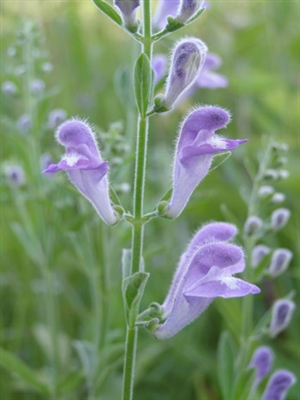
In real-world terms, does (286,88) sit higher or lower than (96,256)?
higher

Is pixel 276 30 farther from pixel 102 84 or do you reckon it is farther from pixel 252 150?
pixel 102 84

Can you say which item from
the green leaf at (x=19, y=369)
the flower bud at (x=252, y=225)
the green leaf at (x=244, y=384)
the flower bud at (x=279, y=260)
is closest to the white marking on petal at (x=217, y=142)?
the flower bud at (x=252, y=225)

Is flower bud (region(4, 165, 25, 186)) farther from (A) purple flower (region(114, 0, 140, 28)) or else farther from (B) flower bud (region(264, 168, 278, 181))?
(A) purple flower (region(114, 0, 140, 28))

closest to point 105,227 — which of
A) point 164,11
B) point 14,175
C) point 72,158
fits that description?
point 14,175

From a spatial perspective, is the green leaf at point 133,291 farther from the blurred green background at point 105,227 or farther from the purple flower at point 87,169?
the blurred green background at point 105,227

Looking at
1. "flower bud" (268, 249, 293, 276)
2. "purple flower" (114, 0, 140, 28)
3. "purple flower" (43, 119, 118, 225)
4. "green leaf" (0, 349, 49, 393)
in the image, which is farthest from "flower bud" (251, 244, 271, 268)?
"purple flower" (114, 0, 140, 28)

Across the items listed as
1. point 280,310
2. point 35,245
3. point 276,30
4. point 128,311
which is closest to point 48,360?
point 35,245
